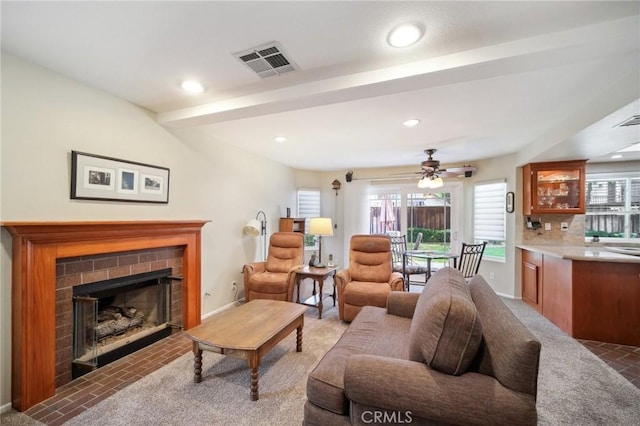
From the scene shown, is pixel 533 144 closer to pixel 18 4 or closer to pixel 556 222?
pixel 556 222

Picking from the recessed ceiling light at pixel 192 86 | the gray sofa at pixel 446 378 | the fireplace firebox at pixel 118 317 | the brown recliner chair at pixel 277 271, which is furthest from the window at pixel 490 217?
the fireplace firebox at pixel 118 317

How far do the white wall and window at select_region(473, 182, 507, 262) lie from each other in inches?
167

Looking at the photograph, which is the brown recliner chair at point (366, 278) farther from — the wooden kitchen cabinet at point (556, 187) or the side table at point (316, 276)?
the wooden kitchen cabinet at point (556, 187)

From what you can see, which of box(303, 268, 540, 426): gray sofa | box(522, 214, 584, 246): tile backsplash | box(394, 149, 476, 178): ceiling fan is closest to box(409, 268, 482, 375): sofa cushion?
box(303, 268, 540, 426): gray sofa

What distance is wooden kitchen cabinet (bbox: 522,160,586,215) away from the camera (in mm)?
3945

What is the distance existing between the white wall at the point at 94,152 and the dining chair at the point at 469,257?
11.2ft

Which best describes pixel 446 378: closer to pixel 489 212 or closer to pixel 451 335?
pixel 451 335

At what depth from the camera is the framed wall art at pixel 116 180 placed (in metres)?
2.29

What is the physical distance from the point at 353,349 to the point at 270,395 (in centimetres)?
77

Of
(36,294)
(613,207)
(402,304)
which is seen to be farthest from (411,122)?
(613,207)

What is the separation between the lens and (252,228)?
4.34 meters

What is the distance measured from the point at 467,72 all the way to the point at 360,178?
13.5ft

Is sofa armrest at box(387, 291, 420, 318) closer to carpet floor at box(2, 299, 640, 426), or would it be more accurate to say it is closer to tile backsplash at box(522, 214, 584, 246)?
carpet floor at box(2, 299, 640, 426)

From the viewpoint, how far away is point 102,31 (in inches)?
65.1
